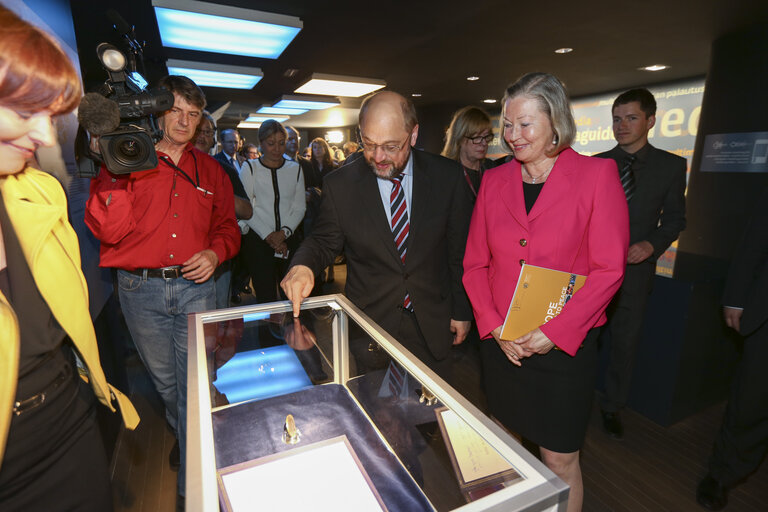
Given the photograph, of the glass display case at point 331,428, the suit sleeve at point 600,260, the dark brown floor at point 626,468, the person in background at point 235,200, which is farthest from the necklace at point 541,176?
the person in background at point 235,200

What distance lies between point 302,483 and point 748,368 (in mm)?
2198

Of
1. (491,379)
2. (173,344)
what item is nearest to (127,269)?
(173,344)

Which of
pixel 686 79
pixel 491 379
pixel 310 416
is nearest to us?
pixel 310 416

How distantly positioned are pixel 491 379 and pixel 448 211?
80 centimetres

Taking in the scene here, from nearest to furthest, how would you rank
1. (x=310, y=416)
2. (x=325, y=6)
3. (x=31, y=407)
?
(x=31, y=407) < (x=310, y=416) < (x=325, y=6)

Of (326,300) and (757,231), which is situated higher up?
(757,231)

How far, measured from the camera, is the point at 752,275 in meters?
1.89

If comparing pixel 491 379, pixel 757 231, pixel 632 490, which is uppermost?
pixel 757 231

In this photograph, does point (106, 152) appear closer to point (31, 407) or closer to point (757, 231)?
point (31, 407)

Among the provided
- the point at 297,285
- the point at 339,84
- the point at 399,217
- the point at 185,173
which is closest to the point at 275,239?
the point at 185,173

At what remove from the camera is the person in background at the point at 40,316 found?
2.53 ft

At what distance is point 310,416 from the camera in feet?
3.54

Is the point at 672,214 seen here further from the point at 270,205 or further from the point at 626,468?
the point at 270,205

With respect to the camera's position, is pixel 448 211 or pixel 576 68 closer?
pixel 448 211
